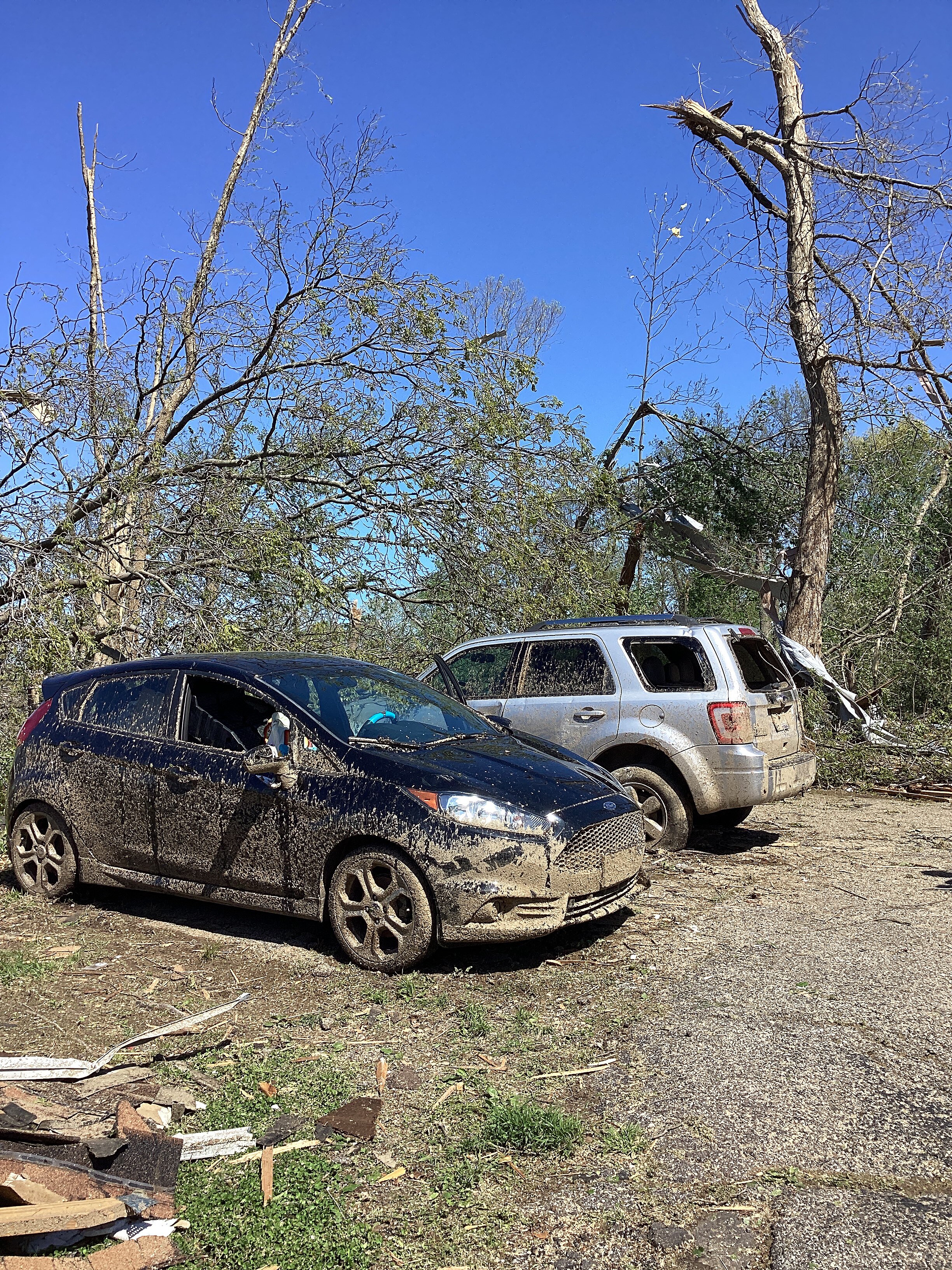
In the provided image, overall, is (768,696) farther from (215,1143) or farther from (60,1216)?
(60,1216)

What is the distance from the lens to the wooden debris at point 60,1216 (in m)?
2.71

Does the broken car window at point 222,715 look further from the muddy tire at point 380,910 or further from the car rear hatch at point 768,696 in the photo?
the car rear hatch at point 768,696

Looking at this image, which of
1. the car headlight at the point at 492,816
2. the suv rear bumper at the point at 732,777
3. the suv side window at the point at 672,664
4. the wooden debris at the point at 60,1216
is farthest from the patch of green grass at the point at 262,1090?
the suv side window at the point at 672,664

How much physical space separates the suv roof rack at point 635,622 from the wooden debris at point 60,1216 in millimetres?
6049

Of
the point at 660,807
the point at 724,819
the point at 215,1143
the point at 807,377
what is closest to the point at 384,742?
the point at 215,1143

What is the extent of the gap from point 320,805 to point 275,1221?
261 cm

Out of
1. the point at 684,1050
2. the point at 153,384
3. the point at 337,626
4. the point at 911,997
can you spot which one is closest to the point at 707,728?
the point at 911,997

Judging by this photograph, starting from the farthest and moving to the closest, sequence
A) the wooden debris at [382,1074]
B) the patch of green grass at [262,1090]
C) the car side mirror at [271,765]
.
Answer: the car side mirror at [271,765]
the wooden debris at [382,1074]
the patch of green grass at [262,1090]

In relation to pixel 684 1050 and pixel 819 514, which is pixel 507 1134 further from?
pixel 819 514

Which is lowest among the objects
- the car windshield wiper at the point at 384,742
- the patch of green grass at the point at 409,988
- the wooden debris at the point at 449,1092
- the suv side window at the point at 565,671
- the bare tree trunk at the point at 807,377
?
the wooden debris at the point at 449,1092

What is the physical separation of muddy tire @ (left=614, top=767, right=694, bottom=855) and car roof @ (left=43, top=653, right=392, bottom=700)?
7.73 ft

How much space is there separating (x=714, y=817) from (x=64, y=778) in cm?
569

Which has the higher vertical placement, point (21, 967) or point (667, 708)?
point (667, 708)

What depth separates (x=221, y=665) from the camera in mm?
6309
